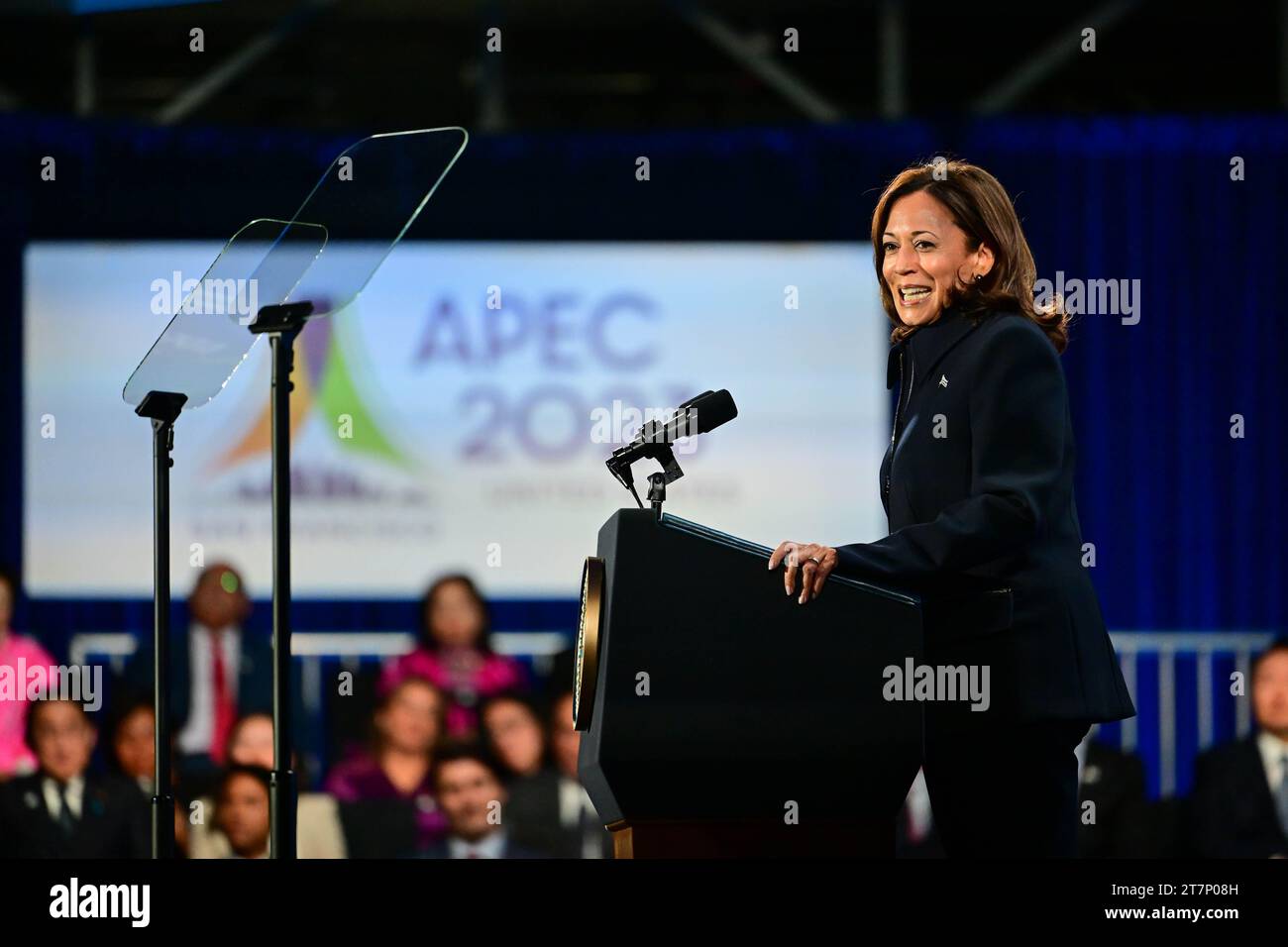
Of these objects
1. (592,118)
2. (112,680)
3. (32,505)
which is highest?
(592,118)

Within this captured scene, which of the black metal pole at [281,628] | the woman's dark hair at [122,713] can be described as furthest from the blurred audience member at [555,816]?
the black metal pole at [281,628]

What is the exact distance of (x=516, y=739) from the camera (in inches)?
206

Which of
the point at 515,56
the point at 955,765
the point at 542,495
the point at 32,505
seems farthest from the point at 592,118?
the point at 955,765

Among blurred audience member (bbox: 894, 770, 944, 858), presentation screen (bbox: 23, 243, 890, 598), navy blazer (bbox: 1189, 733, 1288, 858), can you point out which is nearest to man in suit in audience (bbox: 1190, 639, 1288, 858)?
navy blazer (bbox: 1189, 733, 1288, 858)

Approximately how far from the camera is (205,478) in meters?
6.31

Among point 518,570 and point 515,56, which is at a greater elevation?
point 515,56

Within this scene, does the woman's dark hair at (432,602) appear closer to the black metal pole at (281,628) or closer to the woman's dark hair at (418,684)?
the woman's dark hair at (418,684)

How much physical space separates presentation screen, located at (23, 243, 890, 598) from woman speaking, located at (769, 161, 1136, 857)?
4144 millimetres

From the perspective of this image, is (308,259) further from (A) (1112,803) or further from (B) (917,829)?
(A) (1112,803)

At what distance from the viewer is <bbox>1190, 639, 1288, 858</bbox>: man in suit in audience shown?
5.15 metres

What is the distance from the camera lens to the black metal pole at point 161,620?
7.43 feet

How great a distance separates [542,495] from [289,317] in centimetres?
406

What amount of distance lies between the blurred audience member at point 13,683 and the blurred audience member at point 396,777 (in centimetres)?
95
